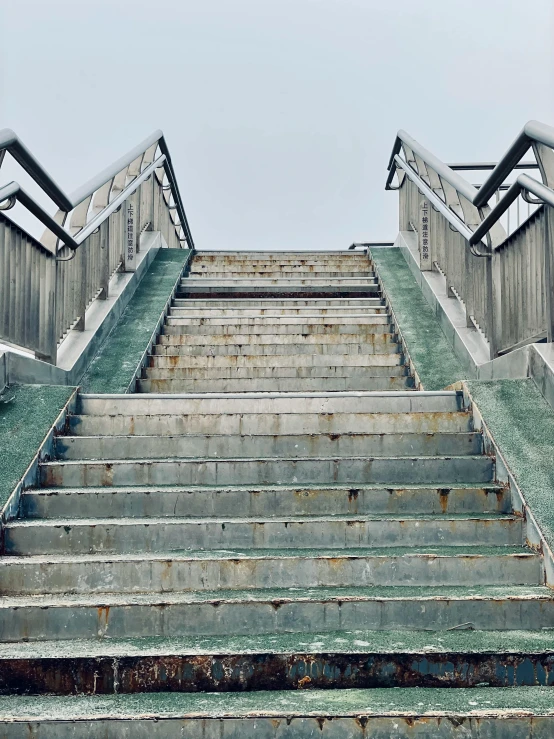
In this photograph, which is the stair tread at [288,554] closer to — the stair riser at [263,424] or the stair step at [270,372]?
the stair riser at [263,424]

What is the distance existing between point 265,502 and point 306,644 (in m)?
0.96

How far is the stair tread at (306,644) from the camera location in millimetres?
2514

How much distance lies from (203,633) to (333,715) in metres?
0.67

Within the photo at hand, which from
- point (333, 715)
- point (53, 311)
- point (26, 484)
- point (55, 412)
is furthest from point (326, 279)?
point (333, 715)

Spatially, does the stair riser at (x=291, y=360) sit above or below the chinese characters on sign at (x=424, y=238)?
below

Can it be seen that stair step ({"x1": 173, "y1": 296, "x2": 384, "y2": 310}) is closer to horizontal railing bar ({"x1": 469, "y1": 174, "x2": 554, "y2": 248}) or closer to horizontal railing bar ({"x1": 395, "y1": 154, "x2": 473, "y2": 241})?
horizontal railing bar ({"x1": 395, "y1": 154, "x2": 473, "y2": 241})

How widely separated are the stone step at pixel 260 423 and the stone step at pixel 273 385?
3.78 ft

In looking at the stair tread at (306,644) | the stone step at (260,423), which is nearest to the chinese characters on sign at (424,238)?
the stone step at (260,423)

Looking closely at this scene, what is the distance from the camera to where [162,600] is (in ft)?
9.25

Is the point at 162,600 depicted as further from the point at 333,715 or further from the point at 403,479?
the point at 403,479

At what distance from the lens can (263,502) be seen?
3.51 metres

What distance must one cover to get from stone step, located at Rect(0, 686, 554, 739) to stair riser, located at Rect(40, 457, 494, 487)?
143cm

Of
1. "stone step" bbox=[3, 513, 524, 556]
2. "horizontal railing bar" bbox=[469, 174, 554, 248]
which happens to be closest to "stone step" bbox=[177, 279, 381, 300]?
"horizontal railing bar" bbox=[469, 174, 554, 248]

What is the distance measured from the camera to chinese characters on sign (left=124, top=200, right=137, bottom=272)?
748 centimetres
